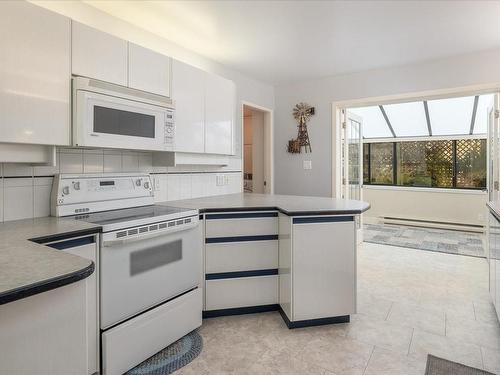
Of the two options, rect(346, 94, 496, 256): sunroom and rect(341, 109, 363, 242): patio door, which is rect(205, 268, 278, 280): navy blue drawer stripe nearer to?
rect(341, 109, 363, 242): patio door

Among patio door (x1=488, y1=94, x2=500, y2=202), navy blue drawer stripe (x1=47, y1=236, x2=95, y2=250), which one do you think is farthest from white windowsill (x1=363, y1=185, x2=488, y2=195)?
navy blue drawer stripe (x1=47, y1=236, x2=95, y2=250)

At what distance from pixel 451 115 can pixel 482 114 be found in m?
0.46

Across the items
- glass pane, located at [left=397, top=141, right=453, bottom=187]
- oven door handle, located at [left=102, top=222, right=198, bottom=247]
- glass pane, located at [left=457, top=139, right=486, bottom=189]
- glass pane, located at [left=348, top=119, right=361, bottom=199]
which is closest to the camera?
oven door handle, located at [left=102, top=222, right=198, bottom=247]

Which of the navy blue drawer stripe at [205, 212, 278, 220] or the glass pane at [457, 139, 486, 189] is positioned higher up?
the glass pane at [457, 139, 486, 189]

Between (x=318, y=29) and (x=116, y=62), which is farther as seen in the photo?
(x=318, y=29)

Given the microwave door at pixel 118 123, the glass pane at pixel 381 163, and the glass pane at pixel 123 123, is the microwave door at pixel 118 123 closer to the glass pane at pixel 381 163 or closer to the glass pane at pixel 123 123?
the glass pane at pixel 123 123

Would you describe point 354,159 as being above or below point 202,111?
below

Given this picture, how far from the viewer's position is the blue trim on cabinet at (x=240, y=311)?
256 centimetres

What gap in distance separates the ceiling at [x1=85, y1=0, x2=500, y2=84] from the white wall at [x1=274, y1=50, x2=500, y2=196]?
0.16 meters

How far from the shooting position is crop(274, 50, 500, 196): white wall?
3480 mm

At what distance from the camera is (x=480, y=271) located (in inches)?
146

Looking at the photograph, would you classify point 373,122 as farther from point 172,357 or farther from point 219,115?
point 172,357

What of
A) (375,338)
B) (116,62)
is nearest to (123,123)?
(116,62)

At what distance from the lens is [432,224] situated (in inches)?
248
